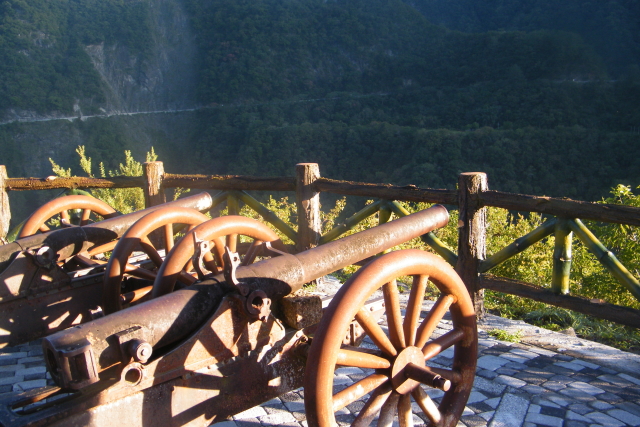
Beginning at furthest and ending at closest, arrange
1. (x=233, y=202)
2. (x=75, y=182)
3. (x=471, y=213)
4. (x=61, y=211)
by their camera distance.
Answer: (x=75, y=182), (x=233, y=202), (x=61, y=211), (x=471, y=213)

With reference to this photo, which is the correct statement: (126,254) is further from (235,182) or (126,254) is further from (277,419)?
(235,182)

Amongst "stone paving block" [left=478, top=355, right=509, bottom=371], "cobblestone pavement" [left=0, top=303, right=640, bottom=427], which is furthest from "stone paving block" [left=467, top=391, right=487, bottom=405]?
"stone paving block" [left=478, top=355, right=509, bottom=371]

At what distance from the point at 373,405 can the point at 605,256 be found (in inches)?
85.9

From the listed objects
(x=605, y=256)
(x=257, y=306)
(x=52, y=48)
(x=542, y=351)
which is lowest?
(x=542, y=351)

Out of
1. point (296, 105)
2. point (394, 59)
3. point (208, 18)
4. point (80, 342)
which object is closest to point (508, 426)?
point (80, 342)

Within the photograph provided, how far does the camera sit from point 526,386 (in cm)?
298

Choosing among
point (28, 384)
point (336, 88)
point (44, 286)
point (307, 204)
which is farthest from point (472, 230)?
point (336, 88)

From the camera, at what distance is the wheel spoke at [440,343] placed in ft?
7.41

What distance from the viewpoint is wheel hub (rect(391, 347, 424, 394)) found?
210 centimetres

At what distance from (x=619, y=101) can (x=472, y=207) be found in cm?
3057

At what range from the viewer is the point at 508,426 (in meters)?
2.51

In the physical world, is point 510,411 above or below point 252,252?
below

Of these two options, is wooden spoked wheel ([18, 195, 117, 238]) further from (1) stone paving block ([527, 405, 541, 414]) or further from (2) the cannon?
(1) stone paving block ([527, 405, 541, 414])

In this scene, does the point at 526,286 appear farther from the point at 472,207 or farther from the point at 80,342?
the point at 80,342
